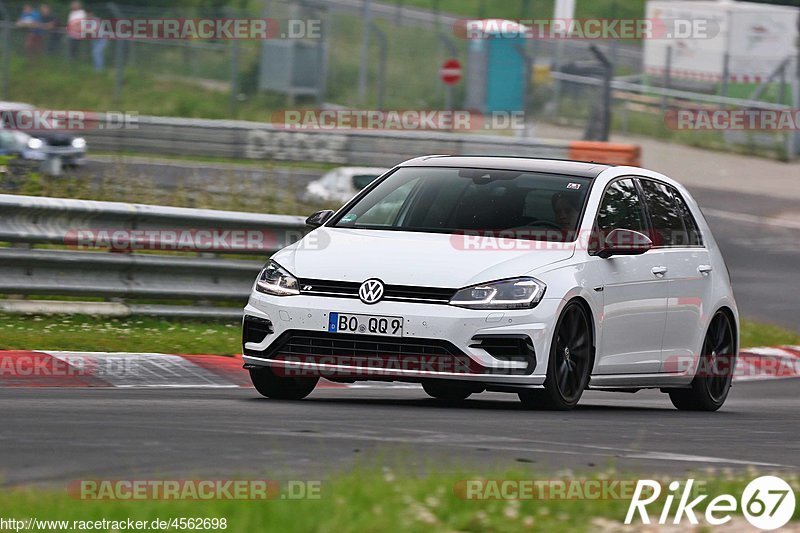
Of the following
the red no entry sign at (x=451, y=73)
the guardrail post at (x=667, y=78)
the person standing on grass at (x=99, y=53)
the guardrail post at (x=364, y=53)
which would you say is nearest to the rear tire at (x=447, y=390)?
the red no entry sign at (x=451, y=73)

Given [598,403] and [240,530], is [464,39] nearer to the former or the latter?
[598,403]

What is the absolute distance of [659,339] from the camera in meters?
10.6

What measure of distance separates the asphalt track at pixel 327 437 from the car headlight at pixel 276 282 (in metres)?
0.65

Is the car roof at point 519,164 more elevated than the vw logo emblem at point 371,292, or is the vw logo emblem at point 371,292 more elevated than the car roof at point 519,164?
the car roof at point 519,164

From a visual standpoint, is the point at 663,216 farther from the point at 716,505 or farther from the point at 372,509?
the point at 372,509

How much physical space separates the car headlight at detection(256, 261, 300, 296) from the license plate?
0.32 meters

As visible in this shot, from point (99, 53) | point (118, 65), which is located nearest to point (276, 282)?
point (118, 65)

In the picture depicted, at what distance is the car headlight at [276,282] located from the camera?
9.24 m

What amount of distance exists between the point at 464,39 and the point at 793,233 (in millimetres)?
14827

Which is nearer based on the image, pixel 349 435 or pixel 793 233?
pixel 349 435

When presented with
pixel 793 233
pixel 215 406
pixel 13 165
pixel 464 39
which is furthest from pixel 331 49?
pixel 215 406

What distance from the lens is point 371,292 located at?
29.5 feet

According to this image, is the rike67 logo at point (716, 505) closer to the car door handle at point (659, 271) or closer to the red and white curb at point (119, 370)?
the car door handle at point (659, 271)

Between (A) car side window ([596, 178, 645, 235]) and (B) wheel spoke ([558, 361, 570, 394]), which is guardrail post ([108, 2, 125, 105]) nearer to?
(A) car side window ([596, 178, 645, 235])
